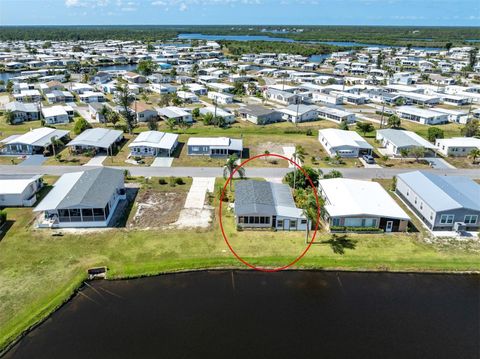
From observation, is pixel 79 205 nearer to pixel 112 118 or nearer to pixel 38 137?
pixel 38 137

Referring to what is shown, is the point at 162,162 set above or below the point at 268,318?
above

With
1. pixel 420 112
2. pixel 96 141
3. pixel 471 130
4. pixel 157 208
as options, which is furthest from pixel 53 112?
pixel 471 130

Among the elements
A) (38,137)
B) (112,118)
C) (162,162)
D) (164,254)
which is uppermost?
(112,118)

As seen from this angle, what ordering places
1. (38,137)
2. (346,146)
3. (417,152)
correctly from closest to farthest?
(417,152) → (346,146) → (38,137)

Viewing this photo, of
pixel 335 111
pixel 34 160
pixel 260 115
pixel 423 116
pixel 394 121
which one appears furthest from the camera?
pixel 335 111

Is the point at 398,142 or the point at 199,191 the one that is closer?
the point at 199,191
